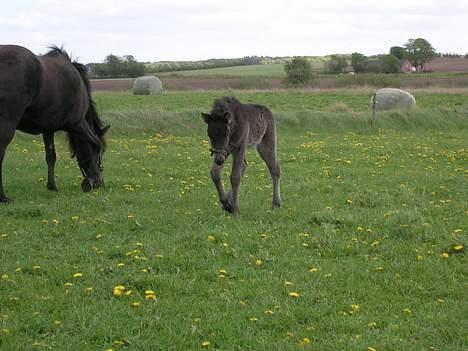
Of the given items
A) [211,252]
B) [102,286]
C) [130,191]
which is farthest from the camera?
[130,191]

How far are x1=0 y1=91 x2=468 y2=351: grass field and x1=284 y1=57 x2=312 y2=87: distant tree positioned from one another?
4975 centimetres

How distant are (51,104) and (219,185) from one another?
14.0 feet

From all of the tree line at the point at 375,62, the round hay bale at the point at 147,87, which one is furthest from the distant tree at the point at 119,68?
the round hay bale at the point at 147,87

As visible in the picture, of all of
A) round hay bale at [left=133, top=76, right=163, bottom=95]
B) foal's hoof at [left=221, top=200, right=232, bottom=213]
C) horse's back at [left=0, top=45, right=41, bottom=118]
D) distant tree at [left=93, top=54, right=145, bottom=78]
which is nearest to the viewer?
foal's hoof at [left=221, top=200, right=232, bottom=213]

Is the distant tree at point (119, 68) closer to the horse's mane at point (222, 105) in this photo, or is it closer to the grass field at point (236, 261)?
the grass field at point (236, 261)

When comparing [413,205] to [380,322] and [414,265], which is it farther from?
[380,322]

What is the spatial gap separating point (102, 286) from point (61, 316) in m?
0.82

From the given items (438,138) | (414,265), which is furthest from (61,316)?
(438,138)

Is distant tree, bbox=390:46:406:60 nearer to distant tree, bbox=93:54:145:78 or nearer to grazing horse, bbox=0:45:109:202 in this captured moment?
distant tree, bbox=93:54:145:78

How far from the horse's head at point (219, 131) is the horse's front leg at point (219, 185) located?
1.35 feet

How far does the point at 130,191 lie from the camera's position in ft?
40.4

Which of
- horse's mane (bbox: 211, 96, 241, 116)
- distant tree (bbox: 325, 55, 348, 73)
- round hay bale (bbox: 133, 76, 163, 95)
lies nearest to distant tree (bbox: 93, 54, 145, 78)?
round hay bale (bbox: 133, 76, 163, 95)

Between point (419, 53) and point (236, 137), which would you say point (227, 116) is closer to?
point (236, 137)

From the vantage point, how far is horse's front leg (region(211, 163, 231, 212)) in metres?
9.63
